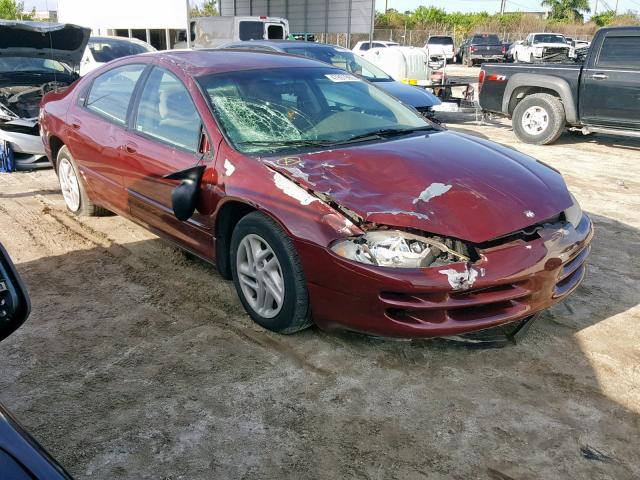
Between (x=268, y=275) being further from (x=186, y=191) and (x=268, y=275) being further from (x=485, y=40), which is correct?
(x=485, y=40)

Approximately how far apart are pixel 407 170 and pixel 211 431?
1.69 meters

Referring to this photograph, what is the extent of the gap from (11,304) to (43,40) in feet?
21.9

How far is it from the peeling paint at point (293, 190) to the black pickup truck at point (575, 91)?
7145 mm

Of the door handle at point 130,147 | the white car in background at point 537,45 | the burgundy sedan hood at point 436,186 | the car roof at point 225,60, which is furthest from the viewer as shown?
the white car in background at point 537,45

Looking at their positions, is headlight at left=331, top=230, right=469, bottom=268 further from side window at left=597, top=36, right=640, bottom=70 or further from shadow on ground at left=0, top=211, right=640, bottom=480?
side window at left=597, top=36, right=640, bottom=70

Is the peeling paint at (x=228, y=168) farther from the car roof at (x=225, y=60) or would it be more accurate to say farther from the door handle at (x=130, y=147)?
the door handle at (x=130, y=147)

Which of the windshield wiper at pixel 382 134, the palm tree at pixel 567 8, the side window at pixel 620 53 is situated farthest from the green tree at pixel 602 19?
the windshield wiper at pixel 382 134

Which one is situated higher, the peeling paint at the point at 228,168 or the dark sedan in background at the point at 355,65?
the dark sedan in background at the point at 355,65

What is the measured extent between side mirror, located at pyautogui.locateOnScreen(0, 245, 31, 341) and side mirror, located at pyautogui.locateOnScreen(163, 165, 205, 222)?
192 centimetres

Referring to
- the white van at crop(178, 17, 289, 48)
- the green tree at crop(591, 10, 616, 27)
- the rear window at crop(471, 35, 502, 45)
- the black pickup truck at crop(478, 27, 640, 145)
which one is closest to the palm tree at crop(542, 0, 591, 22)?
the green tree at crop(591, 10, 616, 27)

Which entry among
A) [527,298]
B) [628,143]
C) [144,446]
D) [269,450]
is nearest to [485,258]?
[527,298]

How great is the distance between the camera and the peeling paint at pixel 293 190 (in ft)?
10.1

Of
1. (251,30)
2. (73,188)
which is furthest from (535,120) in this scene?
(251,30)

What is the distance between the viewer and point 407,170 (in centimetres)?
329
